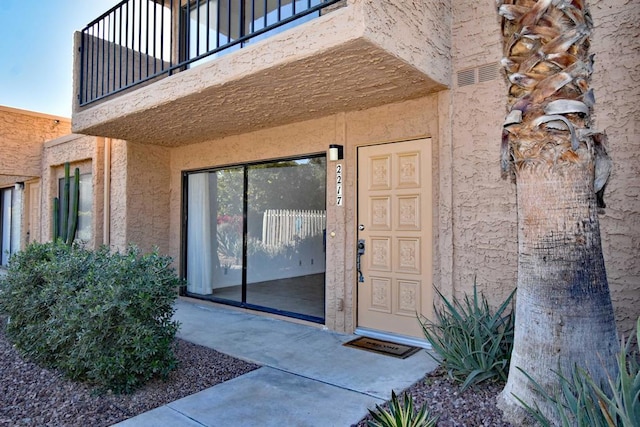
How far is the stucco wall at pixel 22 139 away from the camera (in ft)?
33.0

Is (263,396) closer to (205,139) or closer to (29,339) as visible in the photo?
(29,339)

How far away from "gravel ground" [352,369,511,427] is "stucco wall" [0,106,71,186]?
35.4ft

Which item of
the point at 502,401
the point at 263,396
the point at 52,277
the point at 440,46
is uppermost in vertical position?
the point at 440,46

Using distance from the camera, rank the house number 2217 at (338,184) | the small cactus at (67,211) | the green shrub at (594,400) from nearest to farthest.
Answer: the green shrub at (594,400) < the house number 2217 at (338,184) < the small cactus at (67,211)

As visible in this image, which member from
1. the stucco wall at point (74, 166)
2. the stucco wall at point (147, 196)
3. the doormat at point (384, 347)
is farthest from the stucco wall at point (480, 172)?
the stucco wall at point (74, 166)

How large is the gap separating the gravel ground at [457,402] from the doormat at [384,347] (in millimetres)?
1031

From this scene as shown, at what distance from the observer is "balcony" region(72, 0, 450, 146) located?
3980mm

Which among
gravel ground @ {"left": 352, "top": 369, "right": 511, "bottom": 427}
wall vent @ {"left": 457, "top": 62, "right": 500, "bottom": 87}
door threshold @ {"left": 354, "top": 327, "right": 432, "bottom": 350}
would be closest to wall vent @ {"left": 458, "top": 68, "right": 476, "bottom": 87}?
wall vent @ {"left": 457, "top": 62, "right": 500, "bottom": 87}

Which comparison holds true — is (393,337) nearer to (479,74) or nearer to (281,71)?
(479,74)

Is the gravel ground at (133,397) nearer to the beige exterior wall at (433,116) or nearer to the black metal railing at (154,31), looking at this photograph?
the beige exterior wall at (433,116)

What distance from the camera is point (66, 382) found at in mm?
4102

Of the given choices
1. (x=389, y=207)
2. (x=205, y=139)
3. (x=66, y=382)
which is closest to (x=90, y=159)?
(x=205, y=139)

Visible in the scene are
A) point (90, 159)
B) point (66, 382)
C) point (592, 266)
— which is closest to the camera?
point (592, 266)

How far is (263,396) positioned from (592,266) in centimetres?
285
